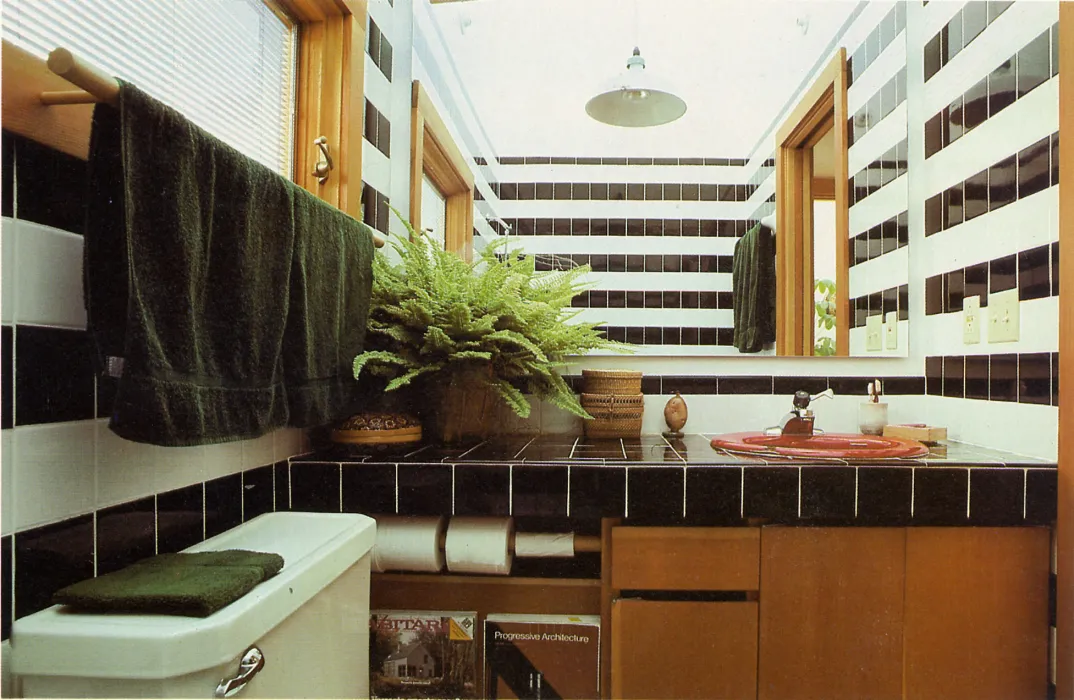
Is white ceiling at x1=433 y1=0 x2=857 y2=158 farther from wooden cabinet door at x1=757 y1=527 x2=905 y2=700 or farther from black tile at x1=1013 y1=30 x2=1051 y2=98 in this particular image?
wooden cabinet door at x1=757 y1=527 x2=905 y2=700

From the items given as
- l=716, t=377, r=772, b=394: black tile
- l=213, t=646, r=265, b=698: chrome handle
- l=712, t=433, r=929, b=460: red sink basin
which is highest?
l=716, t=377, r=772, b=394: black tile

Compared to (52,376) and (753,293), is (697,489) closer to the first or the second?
(753,293)

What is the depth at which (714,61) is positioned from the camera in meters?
1.67

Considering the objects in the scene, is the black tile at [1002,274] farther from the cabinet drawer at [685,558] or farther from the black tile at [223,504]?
the black tile at [223,504]

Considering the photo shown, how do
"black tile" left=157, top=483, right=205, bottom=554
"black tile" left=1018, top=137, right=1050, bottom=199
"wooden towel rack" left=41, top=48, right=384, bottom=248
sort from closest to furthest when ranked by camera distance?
"wooden towel rack" left=41, top=48, right=384, bottom=248 → "black tile" left=157, top=483, right=205, bottom=554 → "black tile" left=1018, top=137, right=1050, bottom=199

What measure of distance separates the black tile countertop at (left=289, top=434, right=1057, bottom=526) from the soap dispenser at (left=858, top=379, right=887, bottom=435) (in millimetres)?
381

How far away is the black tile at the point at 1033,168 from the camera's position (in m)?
1.20

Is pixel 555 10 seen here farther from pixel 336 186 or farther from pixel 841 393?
pixel 841 393

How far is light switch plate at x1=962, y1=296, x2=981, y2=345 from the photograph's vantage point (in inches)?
55.4

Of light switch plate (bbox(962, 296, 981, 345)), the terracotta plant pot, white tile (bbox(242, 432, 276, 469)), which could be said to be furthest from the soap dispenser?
white tile (bbox(242, 432, 276, 469))

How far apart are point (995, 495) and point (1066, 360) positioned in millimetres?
291

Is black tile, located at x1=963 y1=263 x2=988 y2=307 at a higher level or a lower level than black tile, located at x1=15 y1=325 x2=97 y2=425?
higher

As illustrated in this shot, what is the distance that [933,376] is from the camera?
1609 millimetres

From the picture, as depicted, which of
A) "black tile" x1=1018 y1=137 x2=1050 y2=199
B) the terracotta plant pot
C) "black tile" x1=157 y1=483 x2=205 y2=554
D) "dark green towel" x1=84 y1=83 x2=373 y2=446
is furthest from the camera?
the terracotta plant pot
